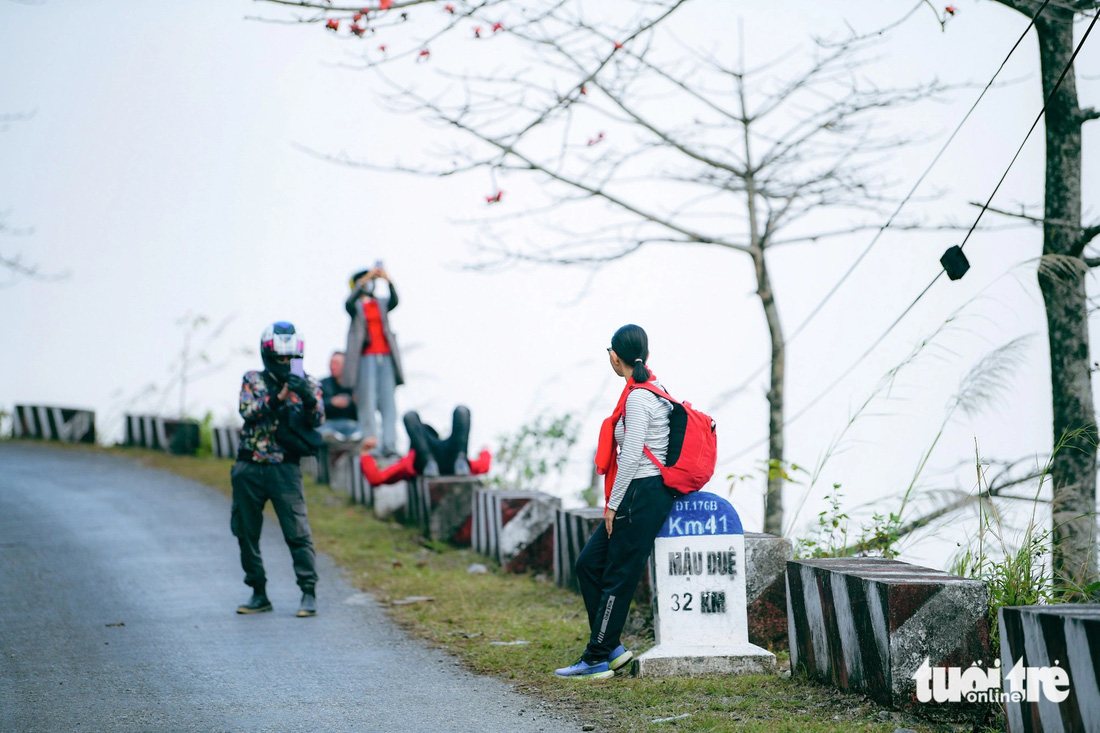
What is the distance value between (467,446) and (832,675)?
6.82 m

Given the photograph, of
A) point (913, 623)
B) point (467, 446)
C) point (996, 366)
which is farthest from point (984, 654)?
point (467, 446)

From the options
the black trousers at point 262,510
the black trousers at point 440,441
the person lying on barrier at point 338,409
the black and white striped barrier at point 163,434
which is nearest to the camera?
the black trousers at point 262,510

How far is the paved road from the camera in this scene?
554cm

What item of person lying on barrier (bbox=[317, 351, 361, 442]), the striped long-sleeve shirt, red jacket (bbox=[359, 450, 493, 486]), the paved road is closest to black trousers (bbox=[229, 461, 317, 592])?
the paved road

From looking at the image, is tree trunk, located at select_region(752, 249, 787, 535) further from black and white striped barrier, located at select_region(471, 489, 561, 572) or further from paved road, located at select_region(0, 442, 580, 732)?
paved road, located at select_region(0, 442, 580, 732)

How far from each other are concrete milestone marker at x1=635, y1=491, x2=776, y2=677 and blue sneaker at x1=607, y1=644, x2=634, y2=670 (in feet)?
0.53

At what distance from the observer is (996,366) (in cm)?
739

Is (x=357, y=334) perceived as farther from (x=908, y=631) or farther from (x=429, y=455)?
Result: (x=908, y=631)

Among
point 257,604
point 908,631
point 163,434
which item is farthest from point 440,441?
point 163,434

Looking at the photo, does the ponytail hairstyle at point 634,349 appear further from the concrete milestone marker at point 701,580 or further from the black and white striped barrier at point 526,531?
A: the black and white striped barrier at point 526,531

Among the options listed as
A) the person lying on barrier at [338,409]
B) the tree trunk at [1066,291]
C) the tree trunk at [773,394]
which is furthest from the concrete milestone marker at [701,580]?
the person lying on barrier at [338,409]

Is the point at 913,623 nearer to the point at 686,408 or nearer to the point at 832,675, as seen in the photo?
the point at 832,675

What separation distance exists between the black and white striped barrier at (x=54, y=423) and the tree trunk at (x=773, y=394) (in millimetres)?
13705

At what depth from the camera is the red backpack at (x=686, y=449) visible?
6.12 metres
